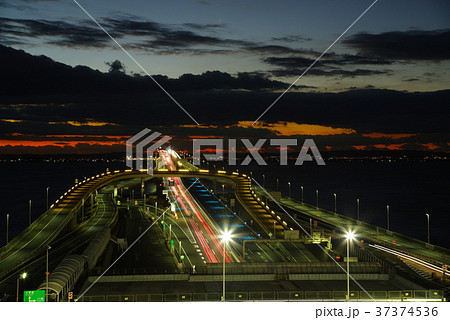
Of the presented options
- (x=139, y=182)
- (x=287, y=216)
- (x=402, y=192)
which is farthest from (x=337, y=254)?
(x=402, y=192)

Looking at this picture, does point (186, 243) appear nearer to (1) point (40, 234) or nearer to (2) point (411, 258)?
(1) point (40, 234)

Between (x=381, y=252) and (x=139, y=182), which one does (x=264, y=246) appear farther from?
(x=139, y=182)

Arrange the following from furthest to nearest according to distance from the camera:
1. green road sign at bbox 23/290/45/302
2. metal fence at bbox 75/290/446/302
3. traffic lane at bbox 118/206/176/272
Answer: traffic lane at bbox 118/206/176/272
metal fence at bbox 75/290/446/302
green road sign at bbox 23/290/45/302

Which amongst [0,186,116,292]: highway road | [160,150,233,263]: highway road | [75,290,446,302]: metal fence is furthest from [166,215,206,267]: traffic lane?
[75,290,446,302]: metal fence

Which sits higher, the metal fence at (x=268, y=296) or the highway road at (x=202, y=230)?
the highway road at (x=202, y=230)

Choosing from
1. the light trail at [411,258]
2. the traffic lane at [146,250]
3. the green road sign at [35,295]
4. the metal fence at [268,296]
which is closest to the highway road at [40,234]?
the traffic lane at [146,250]

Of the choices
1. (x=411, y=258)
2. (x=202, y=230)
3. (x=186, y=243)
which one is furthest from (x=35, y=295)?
(x=202, y=230)

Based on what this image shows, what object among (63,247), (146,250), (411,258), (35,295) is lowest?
(411,258)

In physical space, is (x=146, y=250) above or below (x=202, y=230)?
below

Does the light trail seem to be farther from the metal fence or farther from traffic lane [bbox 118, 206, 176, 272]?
traffic lane [bbox 118, 206, 176, 272]

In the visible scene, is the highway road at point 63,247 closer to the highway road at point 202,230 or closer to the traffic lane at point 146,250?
the traffic lane at point 146,250

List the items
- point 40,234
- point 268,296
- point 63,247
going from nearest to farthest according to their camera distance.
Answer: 1. point 268,296
2. point 63,247
3. point 40,234
